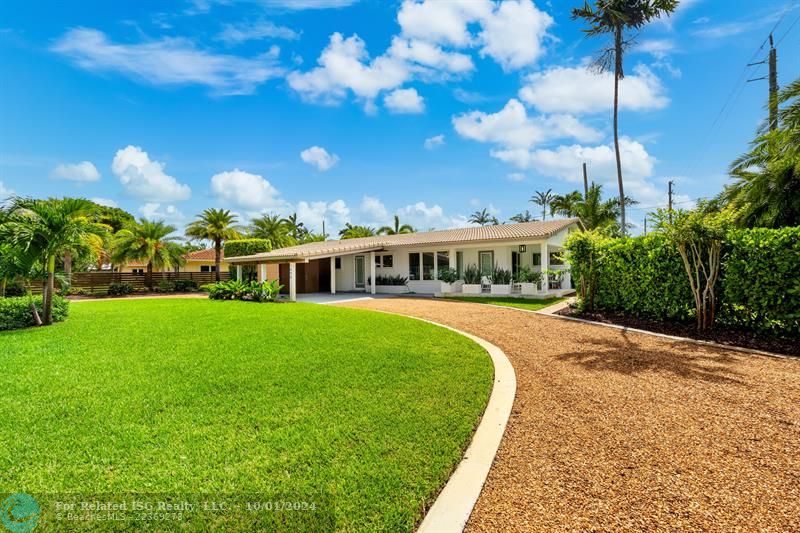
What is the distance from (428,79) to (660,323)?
500 inches

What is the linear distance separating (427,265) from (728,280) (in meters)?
15.5

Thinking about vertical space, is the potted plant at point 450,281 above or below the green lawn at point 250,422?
above

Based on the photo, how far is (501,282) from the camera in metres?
19.6

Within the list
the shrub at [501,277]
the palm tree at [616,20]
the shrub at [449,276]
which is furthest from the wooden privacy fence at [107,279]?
the palm tree at [616,20]

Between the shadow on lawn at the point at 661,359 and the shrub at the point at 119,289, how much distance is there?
3069 cm

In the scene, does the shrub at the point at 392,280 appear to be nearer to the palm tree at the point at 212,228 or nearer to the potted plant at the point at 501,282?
the potted plant at the point at 501,282

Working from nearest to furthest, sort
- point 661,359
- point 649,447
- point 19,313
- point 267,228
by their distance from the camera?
point 649,447, point 661,359, point 19,313, point 267,228

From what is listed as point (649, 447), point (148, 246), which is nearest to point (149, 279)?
point (148, 246)

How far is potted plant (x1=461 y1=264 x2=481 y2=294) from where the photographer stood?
19.9 m

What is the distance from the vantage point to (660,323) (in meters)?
10.5

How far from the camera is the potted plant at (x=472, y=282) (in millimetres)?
19938

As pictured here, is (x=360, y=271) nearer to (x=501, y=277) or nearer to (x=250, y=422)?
(x=501, y=277)

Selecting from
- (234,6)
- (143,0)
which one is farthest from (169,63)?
(234,6)

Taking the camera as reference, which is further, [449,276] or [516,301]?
[449,276]
